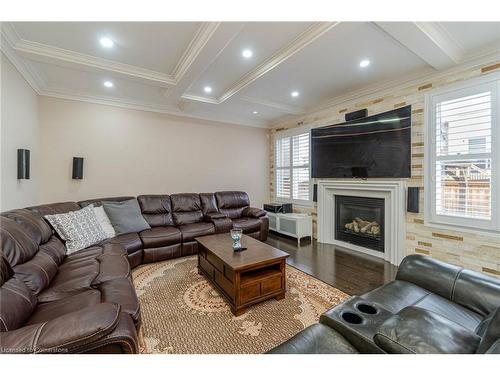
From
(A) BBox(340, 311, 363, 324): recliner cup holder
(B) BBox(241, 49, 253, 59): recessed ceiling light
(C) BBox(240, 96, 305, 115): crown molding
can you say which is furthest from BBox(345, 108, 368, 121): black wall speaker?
(A) BBox(340, 311, 363, 324): recliner cup holder

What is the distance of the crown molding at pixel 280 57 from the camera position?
2.07 m

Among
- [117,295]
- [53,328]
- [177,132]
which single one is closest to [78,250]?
[117,295]

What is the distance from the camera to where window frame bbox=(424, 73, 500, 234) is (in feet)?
7.77

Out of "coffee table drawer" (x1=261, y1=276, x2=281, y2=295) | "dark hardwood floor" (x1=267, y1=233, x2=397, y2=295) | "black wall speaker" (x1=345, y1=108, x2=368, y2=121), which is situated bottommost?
"dark hardwood floor" (x1=267, y1=233, x2=397, y2=295)

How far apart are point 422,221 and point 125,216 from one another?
414 cm

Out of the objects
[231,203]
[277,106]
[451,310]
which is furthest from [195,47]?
[451,310]

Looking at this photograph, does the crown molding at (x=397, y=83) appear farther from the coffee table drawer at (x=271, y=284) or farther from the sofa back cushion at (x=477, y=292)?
the coffee table drawer at (x=271, y=284)

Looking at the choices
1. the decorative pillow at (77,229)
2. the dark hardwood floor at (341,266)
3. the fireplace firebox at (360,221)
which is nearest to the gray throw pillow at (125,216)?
the decorative pillow at (77,229)

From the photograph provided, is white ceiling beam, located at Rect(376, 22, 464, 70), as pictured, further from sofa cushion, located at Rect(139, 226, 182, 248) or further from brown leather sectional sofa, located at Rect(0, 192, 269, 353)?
sofa cushion, located at Rect(139, 226, 182, 248)

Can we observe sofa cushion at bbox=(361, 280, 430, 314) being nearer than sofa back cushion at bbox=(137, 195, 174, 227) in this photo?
Yes

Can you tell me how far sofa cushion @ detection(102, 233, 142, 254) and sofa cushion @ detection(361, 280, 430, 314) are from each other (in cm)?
265

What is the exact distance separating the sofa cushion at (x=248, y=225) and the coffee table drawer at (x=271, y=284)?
5.53 ft

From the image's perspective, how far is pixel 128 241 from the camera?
2867 mm

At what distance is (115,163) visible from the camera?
12.8ft
